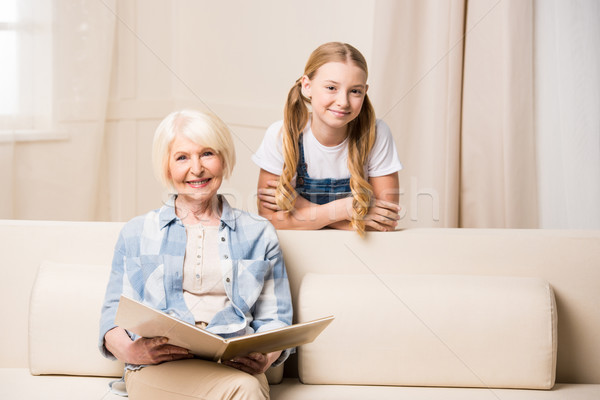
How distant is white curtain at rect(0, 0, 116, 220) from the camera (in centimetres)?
267

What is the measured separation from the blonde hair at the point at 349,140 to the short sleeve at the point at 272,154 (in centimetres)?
3

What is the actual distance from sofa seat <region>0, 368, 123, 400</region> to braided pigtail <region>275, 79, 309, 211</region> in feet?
1.85

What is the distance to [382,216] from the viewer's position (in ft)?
5.05

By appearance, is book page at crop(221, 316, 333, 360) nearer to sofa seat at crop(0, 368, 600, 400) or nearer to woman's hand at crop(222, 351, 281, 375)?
woman's hand at crop(222, 351, 281, 375)

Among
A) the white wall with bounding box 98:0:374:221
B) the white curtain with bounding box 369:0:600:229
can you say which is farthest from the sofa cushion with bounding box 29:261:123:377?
the white wall with bounding box 98:0:374:221

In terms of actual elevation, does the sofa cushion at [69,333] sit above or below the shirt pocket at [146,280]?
below

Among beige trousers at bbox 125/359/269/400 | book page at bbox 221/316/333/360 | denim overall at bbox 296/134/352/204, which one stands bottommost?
beige trousers at bbox 125/359/269/400

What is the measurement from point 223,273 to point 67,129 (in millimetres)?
1759

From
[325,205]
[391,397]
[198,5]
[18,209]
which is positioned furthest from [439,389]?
[198,5]

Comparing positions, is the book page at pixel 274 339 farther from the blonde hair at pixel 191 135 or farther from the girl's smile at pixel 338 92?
the girl's smile at pixel 338 92

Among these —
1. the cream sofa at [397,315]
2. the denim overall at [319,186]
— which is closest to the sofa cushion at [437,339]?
the cream sofa at [397,315]

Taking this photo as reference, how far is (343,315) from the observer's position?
1.41 meters

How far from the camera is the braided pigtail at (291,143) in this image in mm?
1601

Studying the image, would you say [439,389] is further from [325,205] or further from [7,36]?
[7,36]
